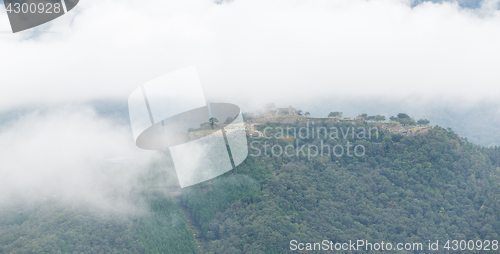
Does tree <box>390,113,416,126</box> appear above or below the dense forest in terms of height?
above

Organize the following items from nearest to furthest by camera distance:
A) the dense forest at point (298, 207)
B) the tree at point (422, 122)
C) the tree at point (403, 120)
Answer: the dense forest at point (298, 207) → the tree at point (422, 122) → the tree at point (403, 120)

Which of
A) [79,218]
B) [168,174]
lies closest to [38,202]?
[79,218]

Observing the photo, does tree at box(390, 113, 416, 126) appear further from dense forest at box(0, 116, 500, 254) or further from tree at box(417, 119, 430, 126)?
dense forest at box(0, 116, 500, 254)

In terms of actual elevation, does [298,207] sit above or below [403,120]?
below

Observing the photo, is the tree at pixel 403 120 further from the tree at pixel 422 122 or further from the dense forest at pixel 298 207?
the dense forest at pixel 298 207

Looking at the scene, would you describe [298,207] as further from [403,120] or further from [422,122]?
[422,122]

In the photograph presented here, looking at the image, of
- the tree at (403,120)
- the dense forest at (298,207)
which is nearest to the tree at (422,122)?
the tree at (403,120)

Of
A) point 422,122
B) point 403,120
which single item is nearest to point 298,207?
point 403,120

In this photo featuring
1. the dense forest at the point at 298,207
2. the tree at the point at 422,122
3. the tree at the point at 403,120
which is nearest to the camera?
the dense forest at the point at 298,207

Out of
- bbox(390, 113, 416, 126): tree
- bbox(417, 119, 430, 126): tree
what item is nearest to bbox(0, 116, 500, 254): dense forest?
bbox(417, 119, 430, 126): tree
